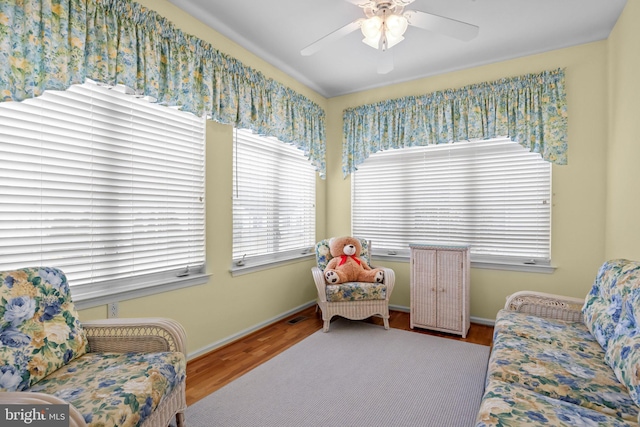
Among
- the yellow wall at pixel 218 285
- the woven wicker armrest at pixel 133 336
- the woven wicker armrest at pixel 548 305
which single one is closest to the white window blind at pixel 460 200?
the woven wicker armrest at pixel 548 305

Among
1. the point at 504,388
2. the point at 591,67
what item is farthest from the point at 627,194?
the point at 504,388

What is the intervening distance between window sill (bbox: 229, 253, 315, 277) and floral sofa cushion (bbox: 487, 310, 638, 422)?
2195 millimetres

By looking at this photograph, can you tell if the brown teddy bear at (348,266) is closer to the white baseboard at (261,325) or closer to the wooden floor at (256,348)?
the wooden floor at (256,348)

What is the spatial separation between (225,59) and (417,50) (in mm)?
1877

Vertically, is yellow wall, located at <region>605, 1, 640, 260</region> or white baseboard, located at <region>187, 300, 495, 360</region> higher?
yellow wall, located at <region>605, 1, 640, 260</region>

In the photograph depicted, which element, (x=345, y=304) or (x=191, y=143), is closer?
(x=191, y=143)

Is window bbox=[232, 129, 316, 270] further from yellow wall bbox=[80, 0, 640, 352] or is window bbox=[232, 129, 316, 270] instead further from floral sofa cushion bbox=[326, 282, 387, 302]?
floral sofa cushion bbox=[326, 282, 387, 302]

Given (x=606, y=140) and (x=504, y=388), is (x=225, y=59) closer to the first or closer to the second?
(x=504, y=388)

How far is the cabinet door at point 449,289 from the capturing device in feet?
10.3

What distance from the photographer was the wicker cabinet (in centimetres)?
314

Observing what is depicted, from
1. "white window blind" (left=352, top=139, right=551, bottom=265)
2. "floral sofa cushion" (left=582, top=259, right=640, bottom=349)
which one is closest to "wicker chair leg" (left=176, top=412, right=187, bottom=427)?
"floral sofa cushion" (left=582, top=259, right=640, bottom=349)

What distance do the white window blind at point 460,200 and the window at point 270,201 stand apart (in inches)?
28.3

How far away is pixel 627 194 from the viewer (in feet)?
7.87

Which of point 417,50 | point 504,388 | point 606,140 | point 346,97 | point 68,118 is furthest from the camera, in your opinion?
point 346,97
